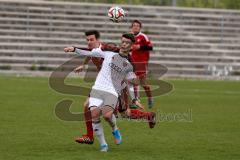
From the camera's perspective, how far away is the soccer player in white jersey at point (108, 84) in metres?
10.3

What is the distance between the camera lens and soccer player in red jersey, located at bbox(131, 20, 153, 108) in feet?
57.4

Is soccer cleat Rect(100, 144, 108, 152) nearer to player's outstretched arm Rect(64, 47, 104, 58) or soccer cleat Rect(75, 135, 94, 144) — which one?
soccer cleat Rect(75, 135, 94, 144)

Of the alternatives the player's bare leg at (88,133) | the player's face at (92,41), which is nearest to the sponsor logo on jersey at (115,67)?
the player's face at (92,41)

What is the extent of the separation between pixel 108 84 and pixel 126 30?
21.1 m

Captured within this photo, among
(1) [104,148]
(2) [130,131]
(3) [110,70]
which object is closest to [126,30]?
(2) [130,131]

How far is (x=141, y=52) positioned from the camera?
61.6 feet

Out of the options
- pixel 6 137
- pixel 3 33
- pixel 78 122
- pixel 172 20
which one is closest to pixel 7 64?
pixel 3 33

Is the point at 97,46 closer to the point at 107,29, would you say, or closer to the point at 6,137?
the point at 6,137

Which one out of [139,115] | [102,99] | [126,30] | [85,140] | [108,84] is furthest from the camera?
[126,30]

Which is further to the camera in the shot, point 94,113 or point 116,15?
point 116,15

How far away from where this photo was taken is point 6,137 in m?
11.3

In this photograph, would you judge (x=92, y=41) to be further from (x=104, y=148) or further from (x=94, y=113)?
(x=104, y=148)

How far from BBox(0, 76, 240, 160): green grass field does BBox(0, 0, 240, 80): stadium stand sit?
766 centimetres

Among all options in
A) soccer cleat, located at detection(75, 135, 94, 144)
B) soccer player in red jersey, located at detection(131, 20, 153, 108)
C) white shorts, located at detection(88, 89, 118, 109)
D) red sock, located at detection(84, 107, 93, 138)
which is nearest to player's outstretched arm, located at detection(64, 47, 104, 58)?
white shorts, located at detection(88, 89, 118, 109)
